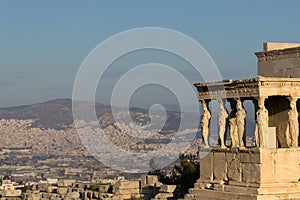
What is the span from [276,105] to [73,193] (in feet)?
33.6

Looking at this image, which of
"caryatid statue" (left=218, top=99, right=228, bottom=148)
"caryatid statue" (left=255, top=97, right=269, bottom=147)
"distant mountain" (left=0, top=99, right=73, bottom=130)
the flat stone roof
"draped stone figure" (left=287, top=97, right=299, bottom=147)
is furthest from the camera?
"distant mountain" (left=0, top=99, right=73, bottom=130)

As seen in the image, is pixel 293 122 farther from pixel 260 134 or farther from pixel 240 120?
pixel 240 120

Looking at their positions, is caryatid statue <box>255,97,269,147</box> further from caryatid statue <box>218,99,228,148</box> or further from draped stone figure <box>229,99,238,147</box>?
caryatid statue <box>218,99,228,148</box>

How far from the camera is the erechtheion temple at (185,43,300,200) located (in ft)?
70.9

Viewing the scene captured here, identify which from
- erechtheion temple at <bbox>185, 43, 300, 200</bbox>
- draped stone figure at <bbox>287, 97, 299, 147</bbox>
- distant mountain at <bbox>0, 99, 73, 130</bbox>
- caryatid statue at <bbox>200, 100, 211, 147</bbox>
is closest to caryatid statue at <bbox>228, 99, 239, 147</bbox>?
erechtheion temple at <bbox>185, 43, 300, 200</bbox>

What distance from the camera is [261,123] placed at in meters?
21.9

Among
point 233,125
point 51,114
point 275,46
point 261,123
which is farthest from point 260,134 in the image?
point 51,114

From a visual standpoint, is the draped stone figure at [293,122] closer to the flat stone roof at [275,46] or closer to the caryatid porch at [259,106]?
the caryatid porch at [259,106]

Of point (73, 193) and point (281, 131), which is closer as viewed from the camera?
point (281, 131)

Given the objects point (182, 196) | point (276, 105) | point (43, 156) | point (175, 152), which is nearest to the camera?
point (276, 105)

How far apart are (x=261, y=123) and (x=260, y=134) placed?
28cm

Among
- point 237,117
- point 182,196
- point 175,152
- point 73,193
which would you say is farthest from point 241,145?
point 175,152

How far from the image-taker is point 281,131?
75.5 ft

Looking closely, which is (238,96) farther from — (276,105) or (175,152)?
(175,152)
